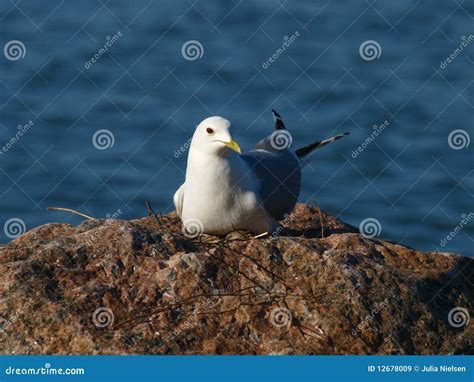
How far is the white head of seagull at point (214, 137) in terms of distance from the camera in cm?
933

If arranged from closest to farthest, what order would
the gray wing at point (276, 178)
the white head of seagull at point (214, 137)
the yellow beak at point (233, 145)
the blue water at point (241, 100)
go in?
the yellow beak at point (233, 145)
the white head of seagull at point (214, 137)
the gray wing at point (276, 178)
the blue water at point (241, 100)

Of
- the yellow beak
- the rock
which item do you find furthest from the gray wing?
the rock

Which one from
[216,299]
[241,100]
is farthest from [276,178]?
[241,100]

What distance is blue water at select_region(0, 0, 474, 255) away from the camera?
18406 millimetres

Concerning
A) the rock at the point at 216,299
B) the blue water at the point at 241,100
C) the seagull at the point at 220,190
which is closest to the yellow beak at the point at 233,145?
the seagull at the point at 220,190

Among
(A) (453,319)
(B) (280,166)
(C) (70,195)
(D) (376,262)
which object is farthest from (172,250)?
(C) (70,195)

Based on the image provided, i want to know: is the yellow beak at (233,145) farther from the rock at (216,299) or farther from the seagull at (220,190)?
the rock at (216,299)

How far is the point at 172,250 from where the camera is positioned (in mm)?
8094

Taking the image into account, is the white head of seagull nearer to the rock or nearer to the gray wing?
the gray wing

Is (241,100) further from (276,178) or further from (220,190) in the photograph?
(220,190)

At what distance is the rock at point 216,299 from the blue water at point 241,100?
9.07 metres

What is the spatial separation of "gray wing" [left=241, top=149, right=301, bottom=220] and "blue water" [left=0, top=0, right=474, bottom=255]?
6456 mm

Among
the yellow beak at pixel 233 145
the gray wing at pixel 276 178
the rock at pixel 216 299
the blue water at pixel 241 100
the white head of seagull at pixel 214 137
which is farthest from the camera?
the blue water at pixel 241 100

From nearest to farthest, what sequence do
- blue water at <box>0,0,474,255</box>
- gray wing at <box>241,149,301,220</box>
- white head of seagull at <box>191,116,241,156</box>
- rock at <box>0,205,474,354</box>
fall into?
1. rock at <box>0,205,474,354</box>
2. white head of seagull at <box>191,116,241,156</box>
3. gray wing at <box>241,149,301,220</box>
4. blue water at <box>0,0,474,255</box>
